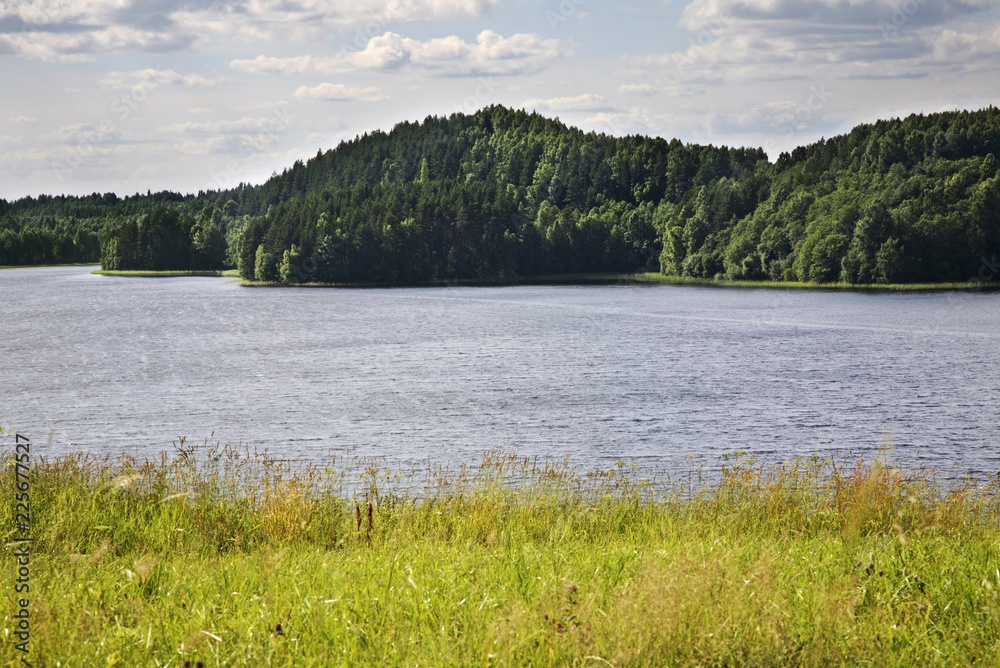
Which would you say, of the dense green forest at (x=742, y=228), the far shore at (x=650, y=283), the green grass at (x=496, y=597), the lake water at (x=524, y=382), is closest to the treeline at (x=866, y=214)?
the dense green forest at (x=742, y=228)

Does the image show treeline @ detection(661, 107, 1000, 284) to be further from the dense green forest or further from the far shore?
the far shore

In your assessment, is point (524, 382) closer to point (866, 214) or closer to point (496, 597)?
point (496, 597)

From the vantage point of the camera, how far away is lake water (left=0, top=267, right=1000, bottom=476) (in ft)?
102

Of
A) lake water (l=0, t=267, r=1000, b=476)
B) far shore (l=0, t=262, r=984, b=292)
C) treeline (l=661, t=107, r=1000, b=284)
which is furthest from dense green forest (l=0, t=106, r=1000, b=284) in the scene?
lake water (l=0, t=267, r=1000, b=476)

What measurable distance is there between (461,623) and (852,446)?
26.2 meters

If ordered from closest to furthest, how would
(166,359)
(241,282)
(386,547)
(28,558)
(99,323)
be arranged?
1. (28,558)
2. (386,547)
3. (166,359)
4. (99,323)
5. (241,282)

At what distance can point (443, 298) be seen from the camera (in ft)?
418

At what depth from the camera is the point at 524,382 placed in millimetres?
46688

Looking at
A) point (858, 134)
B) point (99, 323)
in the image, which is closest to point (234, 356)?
point (99, 323)

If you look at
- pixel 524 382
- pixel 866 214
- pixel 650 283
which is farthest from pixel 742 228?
pixel 524 382

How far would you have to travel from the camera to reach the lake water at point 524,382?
30953 mm

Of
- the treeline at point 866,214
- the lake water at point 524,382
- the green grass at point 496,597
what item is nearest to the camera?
the green grass at point 496,597

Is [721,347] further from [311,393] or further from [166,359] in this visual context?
[166,359]

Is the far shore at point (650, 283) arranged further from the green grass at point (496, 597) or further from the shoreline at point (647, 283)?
the green grass at point (496, 597)
